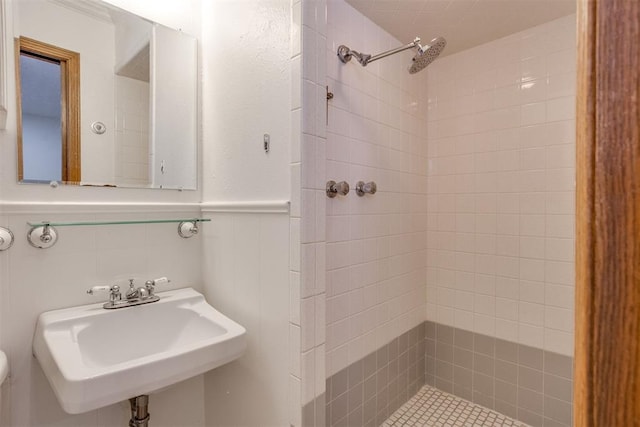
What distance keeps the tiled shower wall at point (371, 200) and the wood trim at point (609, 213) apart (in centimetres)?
103

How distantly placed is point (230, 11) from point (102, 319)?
128 cm

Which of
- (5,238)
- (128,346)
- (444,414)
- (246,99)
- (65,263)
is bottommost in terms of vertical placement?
(444,414)

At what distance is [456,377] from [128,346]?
1.77 meters

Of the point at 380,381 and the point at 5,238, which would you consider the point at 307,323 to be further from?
the point at 5,238

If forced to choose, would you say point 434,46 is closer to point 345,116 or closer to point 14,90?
point 345,116

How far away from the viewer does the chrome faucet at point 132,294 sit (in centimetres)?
Result: 118

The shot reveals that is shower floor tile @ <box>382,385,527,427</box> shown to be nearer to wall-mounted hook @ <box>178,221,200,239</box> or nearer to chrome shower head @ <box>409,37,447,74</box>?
wall-mounted hook @ <box>178,221,200,239</box>

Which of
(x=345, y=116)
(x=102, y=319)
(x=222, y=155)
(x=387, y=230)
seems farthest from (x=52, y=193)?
(x=387, y=230)

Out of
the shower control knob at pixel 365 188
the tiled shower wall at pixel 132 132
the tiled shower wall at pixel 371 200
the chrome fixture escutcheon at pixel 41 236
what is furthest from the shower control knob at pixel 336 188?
the chrome fixture escutcheon at pixel 41 236

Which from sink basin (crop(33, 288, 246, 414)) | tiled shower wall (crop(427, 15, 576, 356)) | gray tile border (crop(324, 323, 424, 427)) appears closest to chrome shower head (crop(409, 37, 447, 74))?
tiled shower wall (crop(427, 15, 576, 356))

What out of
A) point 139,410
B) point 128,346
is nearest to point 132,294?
point 128,346

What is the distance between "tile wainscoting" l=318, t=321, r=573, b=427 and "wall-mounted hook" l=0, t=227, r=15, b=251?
124 centimetres

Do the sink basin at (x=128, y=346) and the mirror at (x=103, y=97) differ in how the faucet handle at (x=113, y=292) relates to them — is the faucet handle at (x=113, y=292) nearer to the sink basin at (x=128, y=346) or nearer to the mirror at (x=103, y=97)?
the sink basin at (x=128, y=346)

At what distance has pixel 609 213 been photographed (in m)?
0.28
